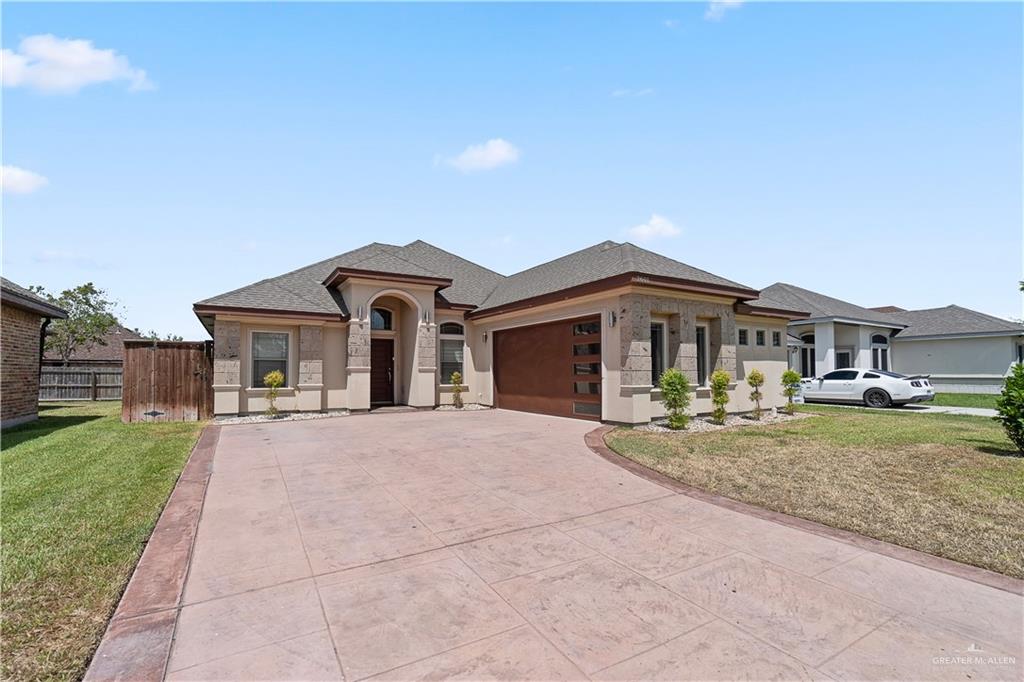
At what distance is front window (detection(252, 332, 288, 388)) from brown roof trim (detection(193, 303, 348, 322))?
898 millimetres

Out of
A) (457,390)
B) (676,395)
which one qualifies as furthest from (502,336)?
(676,395)

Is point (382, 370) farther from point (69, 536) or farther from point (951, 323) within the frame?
point (951, 323)

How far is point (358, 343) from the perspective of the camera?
46.0 feet

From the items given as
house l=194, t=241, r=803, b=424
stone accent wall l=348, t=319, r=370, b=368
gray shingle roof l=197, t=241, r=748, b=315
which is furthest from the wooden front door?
gray shingle roof l=197, t=241, r=748, b=315

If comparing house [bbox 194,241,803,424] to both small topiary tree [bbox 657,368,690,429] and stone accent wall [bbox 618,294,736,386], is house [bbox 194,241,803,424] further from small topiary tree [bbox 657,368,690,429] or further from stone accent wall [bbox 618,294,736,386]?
small topiary tree [bbox 657,368,690,429]

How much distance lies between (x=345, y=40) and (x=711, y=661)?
407 inches

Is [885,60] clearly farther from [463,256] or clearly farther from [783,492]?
[463,256]

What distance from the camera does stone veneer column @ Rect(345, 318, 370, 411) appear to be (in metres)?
13.9

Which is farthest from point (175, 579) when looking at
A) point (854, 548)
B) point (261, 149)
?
point (261, 149)

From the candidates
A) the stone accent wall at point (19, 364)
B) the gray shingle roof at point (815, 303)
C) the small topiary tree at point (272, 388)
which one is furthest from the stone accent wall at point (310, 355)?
the gray shingle roof at point (815, 303)

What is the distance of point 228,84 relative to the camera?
842 centimetres

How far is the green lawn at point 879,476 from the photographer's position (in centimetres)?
437

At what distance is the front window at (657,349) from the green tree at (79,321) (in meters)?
32.3

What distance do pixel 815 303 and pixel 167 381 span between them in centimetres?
2603
